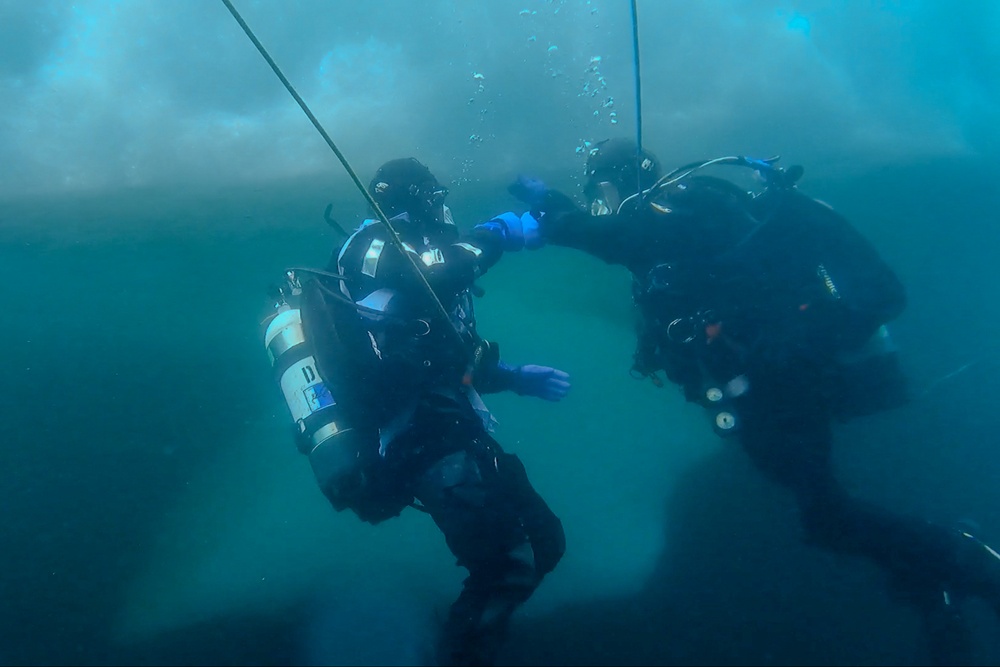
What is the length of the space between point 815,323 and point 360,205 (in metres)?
12.1

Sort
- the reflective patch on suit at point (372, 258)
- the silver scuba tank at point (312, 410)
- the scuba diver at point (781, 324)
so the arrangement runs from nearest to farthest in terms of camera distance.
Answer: the reflective patch on suit at point (372, 258) < the silver scuba tank at point (312, 410) < the scuba diver at point (781, 324)

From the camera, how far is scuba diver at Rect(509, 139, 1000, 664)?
386 centimetres

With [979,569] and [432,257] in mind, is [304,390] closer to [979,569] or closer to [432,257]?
[432,257]

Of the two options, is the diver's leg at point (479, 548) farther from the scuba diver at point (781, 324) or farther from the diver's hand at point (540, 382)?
the scuba diver at point (781, 324)

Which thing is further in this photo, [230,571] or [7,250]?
[7,250]

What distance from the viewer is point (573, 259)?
19203 millimetres

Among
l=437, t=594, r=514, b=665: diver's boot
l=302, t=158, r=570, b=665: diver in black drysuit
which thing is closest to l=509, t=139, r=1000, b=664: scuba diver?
l=302, t=158, r=570, b=665: diver in black drysuit

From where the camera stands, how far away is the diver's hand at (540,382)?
4961 mm

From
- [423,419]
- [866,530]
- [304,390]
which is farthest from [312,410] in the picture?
[866,530]

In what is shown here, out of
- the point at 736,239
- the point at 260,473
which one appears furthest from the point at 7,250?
the point at 736,239

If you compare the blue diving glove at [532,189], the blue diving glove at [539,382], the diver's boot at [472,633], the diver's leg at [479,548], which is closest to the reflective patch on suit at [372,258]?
the diver's leg at [479,548]

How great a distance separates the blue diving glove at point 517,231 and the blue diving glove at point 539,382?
4.03 feet

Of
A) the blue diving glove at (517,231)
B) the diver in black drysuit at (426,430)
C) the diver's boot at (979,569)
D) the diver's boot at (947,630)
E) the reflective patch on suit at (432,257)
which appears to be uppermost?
the blue diving glove at (517,231)

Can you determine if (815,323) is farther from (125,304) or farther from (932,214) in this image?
(125,304)
